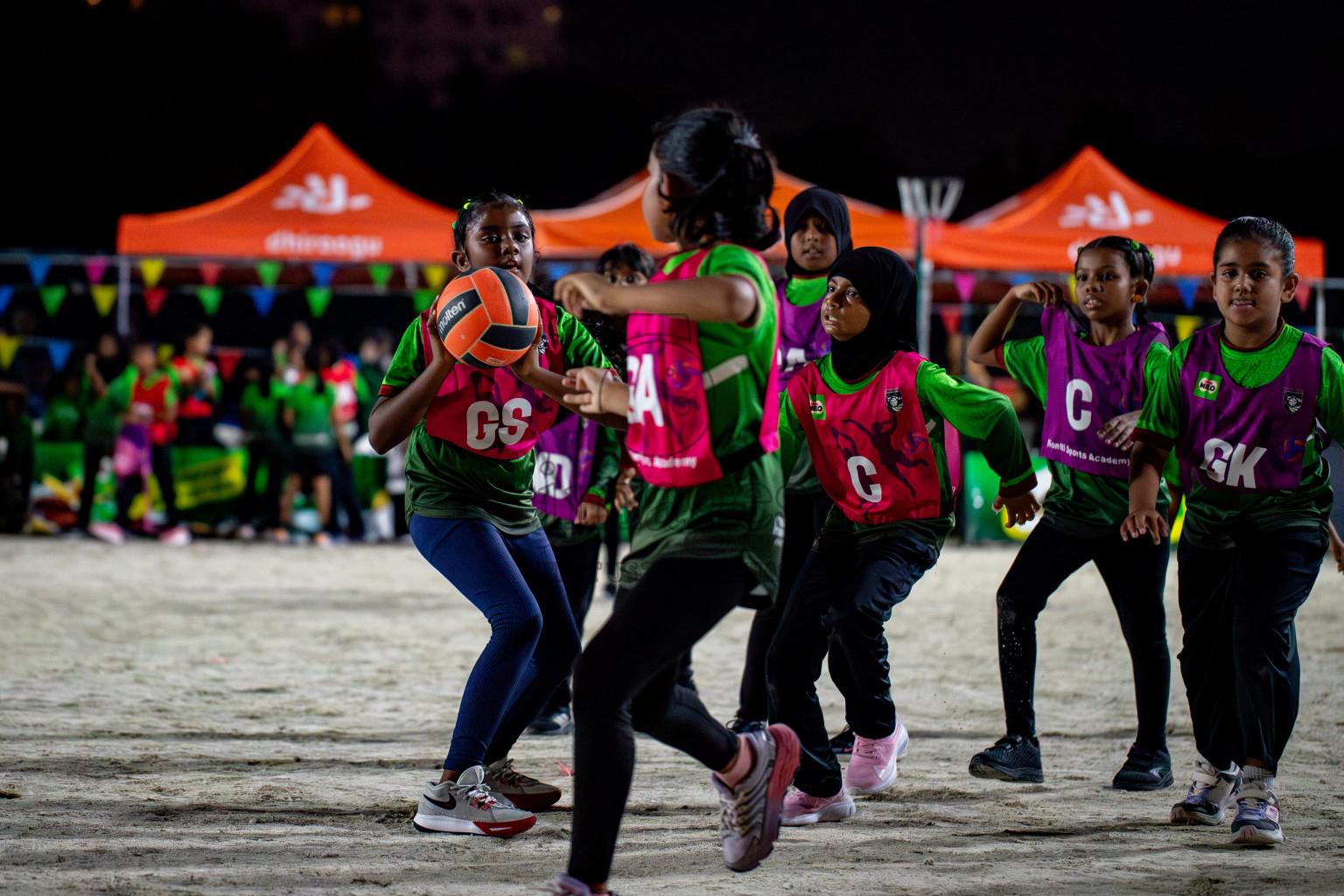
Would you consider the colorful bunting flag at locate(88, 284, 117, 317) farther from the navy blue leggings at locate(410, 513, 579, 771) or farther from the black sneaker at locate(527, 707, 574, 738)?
the navy blue leggings at locate(410, 513, 579, 771)

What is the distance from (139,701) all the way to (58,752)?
1119mm

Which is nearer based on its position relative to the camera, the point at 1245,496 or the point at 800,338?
the point at 1245,496

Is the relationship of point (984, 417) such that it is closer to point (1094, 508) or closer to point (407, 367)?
point (1094, 508)

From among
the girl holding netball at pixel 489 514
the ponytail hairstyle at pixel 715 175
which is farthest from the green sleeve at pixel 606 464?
the ponytail hairstyle at pixel 715 175

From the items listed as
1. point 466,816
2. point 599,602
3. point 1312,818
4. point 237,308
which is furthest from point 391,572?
point 237,308

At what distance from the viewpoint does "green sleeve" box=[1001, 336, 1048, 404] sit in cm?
513

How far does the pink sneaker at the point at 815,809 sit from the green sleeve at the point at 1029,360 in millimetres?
1828

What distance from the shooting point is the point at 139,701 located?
6039mm

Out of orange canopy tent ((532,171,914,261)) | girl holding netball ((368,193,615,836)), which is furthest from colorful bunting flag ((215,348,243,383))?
girl holding netball ((368,193,615,836))

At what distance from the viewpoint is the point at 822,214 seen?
538 centimetres

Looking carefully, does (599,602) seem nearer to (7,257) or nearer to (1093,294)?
(1093,294)

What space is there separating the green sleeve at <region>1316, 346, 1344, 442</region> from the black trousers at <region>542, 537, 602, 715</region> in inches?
114

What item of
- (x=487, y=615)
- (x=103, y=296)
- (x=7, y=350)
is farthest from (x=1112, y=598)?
(x=103, y=296)

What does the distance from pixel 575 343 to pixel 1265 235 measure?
7.45 ft
